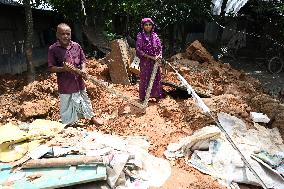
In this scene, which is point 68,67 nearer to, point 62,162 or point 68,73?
point 68,73

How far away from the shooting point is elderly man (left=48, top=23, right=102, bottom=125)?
4660 mm

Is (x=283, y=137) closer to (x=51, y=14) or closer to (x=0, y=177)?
(x=0, y=177)

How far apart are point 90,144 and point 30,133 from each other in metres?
0.78

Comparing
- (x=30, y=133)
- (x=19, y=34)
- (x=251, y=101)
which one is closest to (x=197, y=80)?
(x=251, y=101)

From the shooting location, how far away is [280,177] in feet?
13.4

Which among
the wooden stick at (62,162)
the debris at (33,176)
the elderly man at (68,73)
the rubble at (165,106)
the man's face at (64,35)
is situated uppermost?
the man's face at (64,35)

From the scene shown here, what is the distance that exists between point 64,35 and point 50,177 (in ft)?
6.72

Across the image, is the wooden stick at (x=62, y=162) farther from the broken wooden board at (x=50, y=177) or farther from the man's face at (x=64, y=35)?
the man's face at (x=64, y=35)

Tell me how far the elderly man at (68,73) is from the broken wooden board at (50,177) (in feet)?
5.04

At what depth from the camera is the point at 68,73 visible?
15.9 feet

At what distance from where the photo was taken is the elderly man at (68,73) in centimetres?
466

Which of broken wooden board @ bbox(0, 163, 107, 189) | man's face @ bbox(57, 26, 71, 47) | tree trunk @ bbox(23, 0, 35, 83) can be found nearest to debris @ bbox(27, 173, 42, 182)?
broken wooden board @ bbox(0, 163, 107, 189)

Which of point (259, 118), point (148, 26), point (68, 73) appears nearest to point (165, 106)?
point (148, 26)

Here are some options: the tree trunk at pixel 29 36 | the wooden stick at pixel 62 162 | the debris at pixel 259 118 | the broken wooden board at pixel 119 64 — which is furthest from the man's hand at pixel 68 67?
the tree trunk at pixel 29 36
